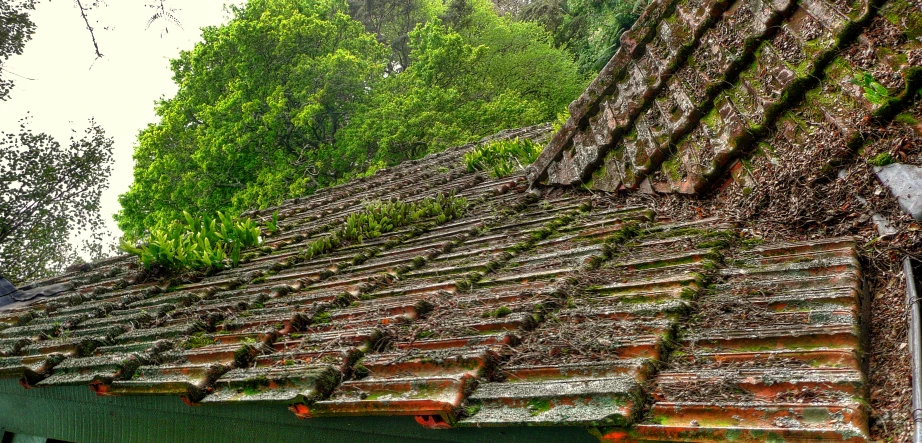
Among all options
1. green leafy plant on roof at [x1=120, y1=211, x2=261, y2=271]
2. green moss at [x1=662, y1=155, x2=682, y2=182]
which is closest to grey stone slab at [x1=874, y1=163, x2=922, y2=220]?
green moss at [x1=662, y1=155, x2=682, y2=182]

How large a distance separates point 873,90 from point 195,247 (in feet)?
13.9

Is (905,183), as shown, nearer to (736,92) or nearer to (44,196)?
(736,92)

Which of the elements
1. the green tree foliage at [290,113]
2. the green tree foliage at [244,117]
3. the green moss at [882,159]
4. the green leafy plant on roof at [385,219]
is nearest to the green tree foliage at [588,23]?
the green tree foliage at [290,113]

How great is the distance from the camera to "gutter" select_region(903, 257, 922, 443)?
3.55ft

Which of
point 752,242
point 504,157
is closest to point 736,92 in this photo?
point 752,242

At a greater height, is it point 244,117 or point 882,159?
point 244,117

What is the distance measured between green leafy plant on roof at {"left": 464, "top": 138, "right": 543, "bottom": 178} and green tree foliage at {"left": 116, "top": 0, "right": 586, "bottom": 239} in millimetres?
14084

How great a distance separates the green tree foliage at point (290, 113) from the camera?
20.5m

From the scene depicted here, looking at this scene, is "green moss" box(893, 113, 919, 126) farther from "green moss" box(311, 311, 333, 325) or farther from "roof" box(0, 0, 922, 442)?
"green moss" box(311, 311, 333, 325)

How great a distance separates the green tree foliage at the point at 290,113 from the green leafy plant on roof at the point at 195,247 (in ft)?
49.3

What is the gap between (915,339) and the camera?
1.31 meters

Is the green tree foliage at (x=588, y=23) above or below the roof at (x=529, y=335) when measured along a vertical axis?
above

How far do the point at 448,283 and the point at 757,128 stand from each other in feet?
5.19

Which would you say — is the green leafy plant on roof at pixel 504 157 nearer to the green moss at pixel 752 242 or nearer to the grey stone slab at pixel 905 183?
the green moss at pixel 752 242
